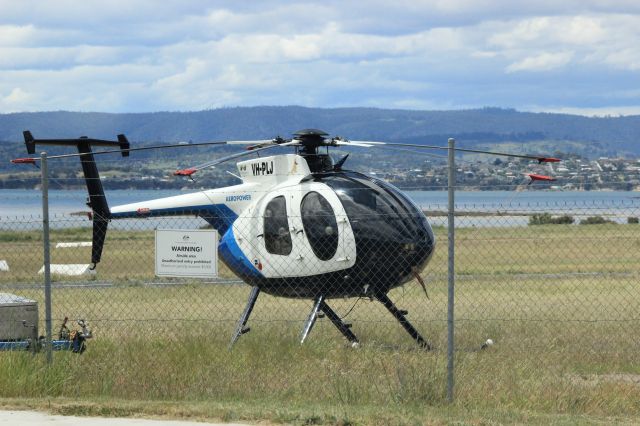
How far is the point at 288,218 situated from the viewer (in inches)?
588

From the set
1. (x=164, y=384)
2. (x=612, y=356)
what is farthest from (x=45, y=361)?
(x=612, y=356)

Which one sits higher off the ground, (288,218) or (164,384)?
(288,218)

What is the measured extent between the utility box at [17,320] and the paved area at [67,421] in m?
2.75

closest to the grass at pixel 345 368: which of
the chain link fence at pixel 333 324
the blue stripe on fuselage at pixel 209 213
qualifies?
the chain link fence at pixel 333 324

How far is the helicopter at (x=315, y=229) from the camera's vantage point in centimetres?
1450

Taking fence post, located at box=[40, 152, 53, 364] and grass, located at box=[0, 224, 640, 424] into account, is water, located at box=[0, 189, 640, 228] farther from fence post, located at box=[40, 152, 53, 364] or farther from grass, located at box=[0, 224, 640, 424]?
grass, located at box=[0, 224, 640, 424]

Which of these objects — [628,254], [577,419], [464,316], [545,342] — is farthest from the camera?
[628,254]

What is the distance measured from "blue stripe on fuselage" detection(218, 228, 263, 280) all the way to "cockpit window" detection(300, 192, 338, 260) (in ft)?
3.57

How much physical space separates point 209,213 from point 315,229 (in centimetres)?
204

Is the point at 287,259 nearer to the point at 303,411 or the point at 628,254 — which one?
the point at 303,411

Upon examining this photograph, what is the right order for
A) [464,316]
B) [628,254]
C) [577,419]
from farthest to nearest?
1. [628,254]
2. [464,316]
3. [577,419]

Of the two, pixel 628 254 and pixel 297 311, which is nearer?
pixel 297 311

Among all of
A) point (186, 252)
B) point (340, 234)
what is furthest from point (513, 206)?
point (186, 252)

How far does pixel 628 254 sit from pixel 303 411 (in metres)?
32.1
